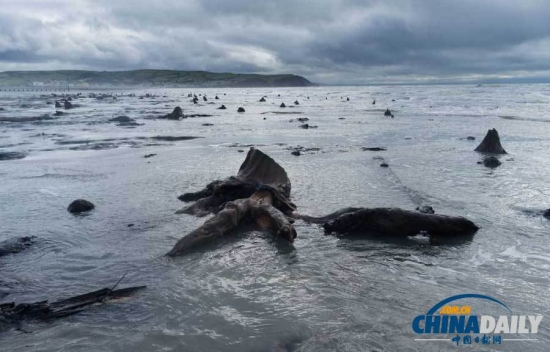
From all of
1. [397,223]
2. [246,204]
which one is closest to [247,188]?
[246,204]

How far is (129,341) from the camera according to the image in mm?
5309

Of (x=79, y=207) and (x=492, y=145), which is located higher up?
(x=492, y=145)

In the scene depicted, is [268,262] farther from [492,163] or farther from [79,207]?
[492,163]

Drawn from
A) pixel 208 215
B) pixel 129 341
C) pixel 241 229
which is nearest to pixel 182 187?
pixel 208 215

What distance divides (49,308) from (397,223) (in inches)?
260

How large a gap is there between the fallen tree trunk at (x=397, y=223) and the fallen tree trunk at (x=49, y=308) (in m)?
4.76

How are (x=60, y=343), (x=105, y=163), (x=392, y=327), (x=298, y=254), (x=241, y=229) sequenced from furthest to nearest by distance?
(x=105, y=163) → (x=241, y=229) → (x=298, y=254) → (x=392, y=327) → (x=60, y=343)

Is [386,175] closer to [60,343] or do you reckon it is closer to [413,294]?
[413,294]

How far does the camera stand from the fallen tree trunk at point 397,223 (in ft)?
29.3

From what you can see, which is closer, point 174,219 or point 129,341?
point 129,341

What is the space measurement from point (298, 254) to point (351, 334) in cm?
274

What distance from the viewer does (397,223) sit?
8984 millimetres

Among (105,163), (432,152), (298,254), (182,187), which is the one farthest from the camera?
(432,152)

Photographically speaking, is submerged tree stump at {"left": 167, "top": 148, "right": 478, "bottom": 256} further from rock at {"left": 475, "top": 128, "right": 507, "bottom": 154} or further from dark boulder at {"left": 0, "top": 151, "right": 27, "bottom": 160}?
dark boulder at {"left": 0, "top": 151, "right": 27, "bottom": 160}
